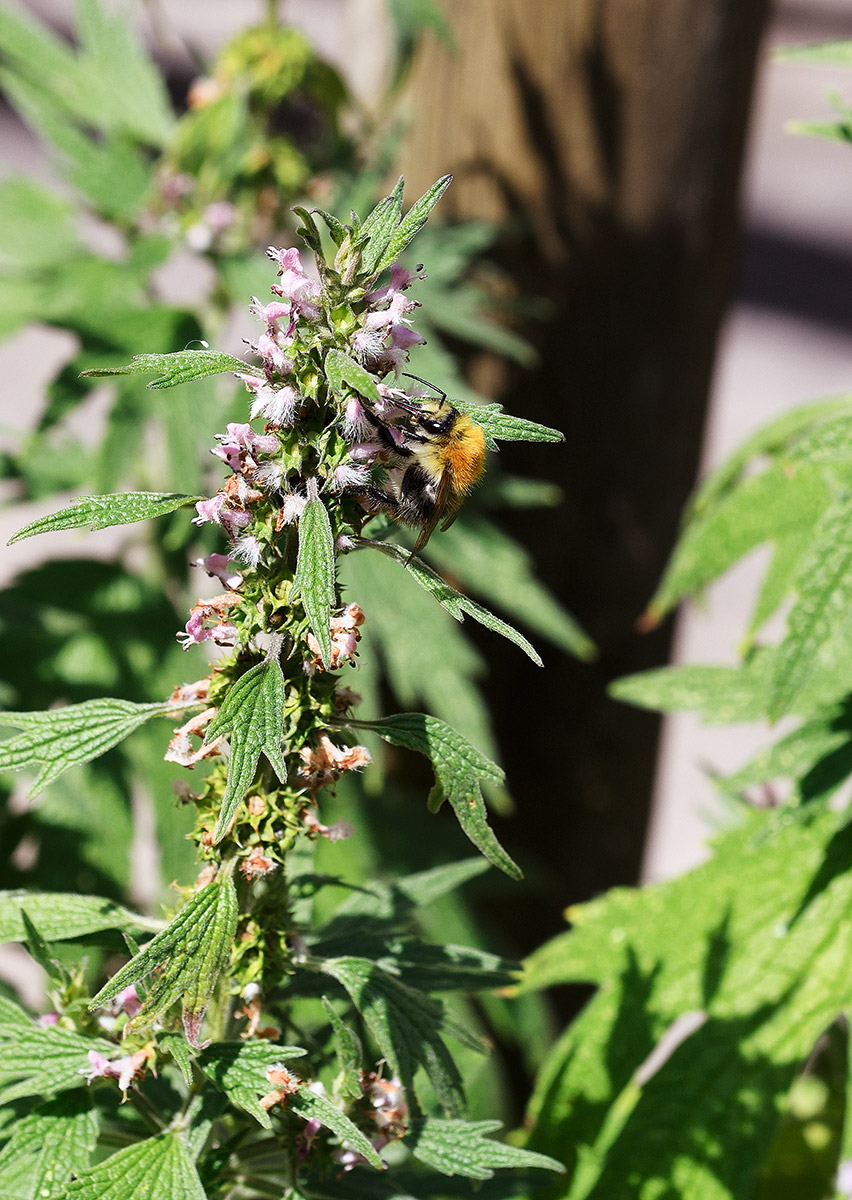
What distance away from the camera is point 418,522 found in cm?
76

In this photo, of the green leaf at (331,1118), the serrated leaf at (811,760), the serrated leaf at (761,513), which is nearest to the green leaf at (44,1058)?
the green leaf at (331,1118)

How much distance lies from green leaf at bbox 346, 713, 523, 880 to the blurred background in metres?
0.85

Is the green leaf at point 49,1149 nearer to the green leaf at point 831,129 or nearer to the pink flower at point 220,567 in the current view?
the pink flower at point 220,567

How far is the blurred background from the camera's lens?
168 cm

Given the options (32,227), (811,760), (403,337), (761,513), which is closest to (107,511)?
(403,337)

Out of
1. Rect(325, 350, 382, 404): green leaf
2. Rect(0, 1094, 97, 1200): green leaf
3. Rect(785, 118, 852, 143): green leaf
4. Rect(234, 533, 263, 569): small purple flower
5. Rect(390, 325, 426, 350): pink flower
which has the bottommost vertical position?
Rect(0, 1094, 97, 1200): green leaf

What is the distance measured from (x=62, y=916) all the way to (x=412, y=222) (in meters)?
Result: 0.47

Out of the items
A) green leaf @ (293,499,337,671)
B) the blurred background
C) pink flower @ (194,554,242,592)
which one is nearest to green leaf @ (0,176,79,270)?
the blurred background

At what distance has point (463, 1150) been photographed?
72 centimetres

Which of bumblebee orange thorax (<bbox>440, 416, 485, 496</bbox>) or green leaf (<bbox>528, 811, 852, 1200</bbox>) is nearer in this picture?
bumblebee orange thorax (<bbox>440, 416, 485, 496</bbox>)

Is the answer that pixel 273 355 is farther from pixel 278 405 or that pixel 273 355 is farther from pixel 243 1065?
pixel 243 1065

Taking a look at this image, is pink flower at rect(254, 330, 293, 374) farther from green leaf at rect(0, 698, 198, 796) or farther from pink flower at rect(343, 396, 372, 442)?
green leaf at rect(0, 698, 198, 796)

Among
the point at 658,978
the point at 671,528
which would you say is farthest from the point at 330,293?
the point at 671,528

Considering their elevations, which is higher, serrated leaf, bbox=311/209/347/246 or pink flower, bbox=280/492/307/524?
serrated leaf, bbox=311/209/347/246
